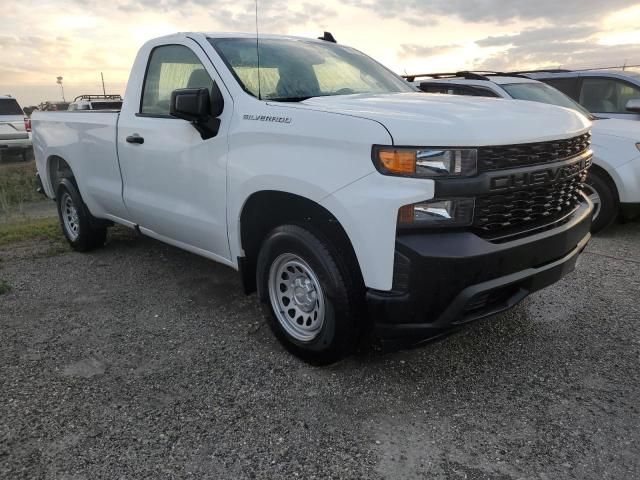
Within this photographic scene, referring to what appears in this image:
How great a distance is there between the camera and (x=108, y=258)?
5.77 meters

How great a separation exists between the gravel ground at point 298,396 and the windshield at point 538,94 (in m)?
3.16

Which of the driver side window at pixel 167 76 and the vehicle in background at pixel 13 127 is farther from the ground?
the driver side window at pixel 167 76

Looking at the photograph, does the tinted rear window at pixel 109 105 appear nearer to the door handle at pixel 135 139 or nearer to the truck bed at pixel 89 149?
the truck bed at pixel 89 149

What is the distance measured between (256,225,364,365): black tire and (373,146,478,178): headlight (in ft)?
2.01

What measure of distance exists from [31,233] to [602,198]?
6.77m

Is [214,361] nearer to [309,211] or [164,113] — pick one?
[309,211]

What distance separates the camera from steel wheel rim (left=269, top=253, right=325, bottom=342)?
3213 mm

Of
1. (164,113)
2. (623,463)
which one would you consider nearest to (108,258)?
(164,113)

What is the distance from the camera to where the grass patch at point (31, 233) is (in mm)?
6754

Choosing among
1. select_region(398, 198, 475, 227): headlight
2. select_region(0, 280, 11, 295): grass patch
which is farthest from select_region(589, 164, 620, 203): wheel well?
select_region(0, 280, 11, 295): grass patch

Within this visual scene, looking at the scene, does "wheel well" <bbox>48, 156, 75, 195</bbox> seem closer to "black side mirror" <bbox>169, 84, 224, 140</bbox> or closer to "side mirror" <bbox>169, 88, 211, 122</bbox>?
"black side mirror" <bbox>169, 84, 224, 140</bbox>

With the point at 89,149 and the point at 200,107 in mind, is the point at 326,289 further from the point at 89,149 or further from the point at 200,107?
the point at 89,149

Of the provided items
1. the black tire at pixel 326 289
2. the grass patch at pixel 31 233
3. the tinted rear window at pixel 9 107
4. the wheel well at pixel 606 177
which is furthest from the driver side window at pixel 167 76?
the tinted rear window at pixel 9 107

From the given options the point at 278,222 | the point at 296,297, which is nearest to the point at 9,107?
the point at 278,222
